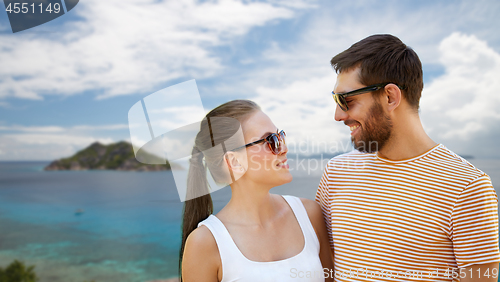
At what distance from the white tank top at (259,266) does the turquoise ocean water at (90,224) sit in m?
15.8

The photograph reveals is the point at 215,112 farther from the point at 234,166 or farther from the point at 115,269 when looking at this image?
the point at 115,269

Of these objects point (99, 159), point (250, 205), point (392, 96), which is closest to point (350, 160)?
point (392, 96)

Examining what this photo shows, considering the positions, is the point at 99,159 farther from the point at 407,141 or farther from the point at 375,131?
the point at 407,141

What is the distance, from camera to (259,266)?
2287 mm

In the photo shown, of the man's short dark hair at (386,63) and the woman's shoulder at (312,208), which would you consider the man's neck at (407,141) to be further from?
the woman's shoulder at (312,208)

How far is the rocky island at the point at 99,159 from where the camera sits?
2166cm

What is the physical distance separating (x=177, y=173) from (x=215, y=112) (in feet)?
2.52

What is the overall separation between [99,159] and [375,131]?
22390 mm

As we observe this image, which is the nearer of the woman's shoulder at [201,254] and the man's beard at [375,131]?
the woman's shoulder at [201,254]

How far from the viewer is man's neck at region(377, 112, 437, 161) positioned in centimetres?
241

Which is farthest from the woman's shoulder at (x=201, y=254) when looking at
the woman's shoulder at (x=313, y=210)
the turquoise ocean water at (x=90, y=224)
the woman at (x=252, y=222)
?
the turquoise ocean water at (x=90, y=224)

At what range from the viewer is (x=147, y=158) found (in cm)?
335

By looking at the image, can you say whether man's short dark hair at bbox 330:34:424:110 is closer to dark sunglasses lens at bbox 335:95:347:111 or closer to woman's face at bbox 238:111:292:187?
dark sunglasses lens at bbox 335:95:347:111

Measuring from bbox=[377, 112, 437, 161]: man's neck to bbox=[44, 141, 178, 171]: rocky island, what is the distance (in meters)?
20.2
